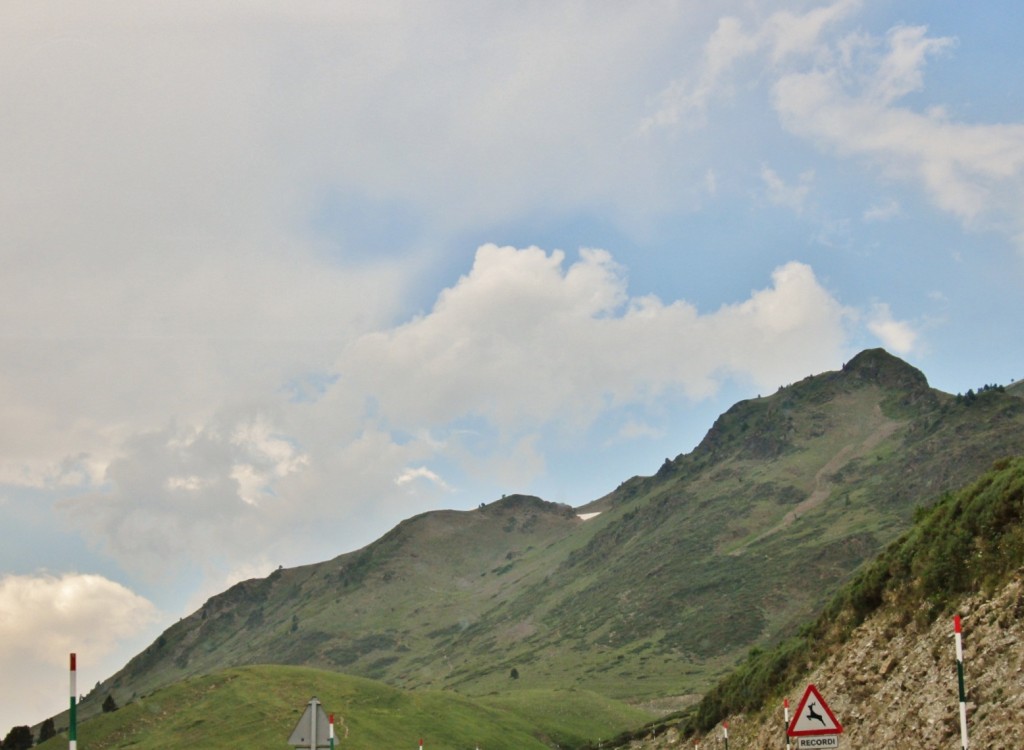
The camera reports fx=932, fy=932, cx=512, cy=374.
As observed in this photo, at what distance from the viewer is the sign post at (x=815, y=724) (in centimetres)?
1788

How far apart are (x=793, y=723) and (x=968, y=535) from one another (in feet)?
38.9

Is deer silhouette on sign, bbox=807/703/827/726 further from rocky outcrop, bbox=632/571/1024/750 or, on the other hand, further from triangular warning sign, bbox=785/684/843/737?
rocky outcrop, bbox=632/571/1024/750

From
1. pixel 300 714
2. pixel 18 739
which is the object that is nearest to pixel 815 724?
pixel 300 714

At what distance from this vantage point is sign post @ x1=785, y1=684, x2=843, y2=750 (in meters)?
17.9

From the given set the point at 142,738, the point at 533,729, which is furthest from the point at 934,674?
the point at 533,729

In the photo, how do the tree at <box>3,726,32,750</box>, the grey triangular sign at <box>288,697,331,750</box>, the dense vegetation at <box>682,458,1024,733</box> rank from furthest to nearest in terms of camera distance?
the tree at <box>3,726,32,750</box> → the dense vegetation at <box>682,458,1024,733</box> → the grey triangular sign at <box>288,697,331,750</box>

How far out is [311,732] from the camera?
19.6 metres

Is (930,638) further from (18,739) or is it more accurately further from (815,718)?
(18,739)

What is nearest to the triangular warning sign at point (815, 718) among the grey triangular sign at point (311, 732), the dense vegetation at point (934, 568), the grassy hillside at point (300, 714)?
the dense vegetation at point (934, 568)

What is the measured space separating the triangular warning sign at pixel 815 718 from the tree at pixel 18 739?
365ft

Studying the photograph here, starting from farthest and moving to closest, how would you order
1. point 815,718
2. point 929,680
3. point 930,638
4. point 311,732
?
1. point 930,638
2. point 929,680
3. point 311,732
4. point 815,718

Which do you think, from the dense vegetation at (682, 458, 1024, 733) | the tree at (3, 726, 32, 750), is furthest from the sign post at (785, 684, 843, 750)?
the tree at (3, 726, 32, 750)

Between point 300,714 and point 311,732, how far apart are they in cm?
7180

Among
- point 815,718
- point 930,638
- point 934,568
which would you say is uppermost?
point 934,568
